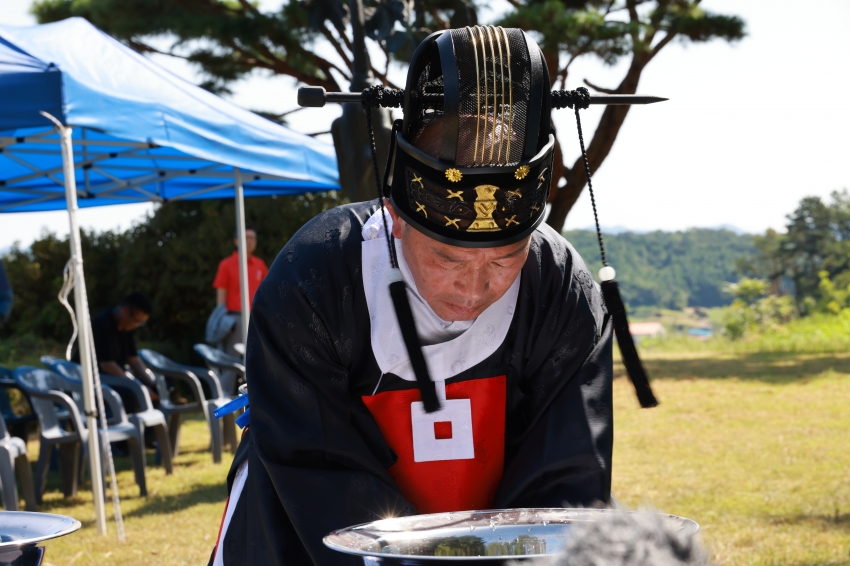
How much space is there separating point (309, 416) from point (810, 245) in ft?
117

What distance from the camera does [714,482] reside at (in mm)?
5723

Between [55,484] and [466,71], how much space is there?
18.9 feet

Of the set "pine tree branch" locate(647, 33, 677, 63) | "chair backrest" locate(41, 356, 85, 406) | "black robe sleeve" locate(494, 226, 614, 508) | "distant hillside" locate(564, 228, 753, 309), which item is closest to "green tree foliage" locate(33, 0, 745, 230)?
"pine tree branch" locate(647, 33, 677, 63)

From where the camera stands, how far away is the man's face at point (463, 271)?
1.47 meters

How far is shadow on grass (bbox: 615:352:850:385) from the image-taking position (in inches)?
431

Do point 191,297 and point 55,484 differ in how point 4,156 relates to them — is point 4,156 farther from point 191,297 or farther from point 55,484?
point 191,297

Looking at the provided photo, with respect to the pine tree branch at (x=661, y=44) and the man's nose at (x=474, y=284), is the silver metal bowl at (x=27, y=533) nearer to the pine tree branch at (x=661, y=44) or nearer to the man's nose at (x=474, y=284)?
the man's nose at (x=474, y=284)

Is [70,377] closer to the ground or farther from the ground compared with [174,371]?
farther from the ground

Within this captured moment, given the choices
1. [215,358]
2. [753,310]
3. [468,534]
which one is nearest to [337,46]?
[215,358]

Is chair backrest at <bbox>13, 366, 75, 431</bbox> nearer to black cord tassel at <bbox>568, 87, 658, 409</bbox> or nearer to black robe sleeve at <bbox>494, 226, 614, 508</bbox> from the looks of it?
black robe sleeve at <bbox>494, 226, 614, 508</bbox>

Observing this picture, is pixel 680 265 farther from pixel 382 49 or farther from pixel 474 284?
pixel 474 284

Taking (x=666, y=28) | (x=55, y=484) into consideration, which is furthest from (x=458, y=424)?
(x=666, y=28)

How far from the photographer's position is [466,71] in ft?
4.44

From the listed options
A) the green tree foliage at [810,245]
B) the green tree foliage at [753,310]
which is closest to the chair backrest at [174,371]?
the green tree foliage at [753,310]
